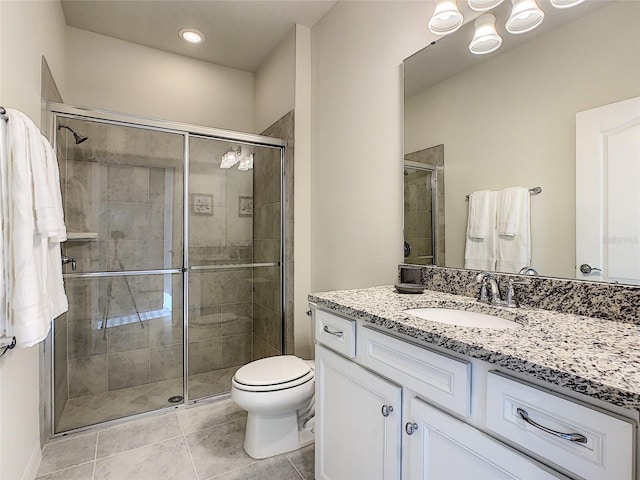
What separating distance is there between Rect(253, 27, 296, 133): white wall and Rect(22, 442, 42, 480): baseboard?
2.51 metres

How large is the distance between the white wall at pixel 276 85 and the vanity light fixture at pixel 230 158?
46cm

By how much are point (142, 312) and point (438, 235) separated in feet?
7.30

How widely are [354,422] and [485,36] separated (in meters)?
1.59

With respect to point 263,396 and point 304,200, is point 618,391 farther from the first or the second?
point 304,200

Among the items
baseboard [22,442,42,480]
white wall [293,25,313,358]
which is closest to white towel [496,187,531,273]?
white wall [293,25,313,358]

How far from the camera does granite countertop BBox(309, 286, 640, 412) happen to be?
0.59m

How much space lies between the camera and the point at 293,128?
8.31ft

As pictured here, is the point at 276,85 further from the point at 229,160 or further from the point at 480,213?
the point at 480,213

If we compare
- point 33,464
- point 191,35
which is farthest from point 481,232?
point 191,35

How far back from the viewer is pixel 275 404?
1665 millimetres

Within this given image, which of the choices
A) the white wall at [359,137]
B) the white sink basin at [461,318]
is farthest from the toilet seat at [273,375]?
the white sink basin at [461,318]

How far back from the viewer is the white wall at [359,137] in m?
1.77

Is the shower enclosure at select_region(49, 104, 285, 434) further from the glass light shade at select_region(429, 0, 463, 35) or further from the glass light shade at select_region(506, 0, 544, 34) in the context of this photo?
the glass light shade at select_region(506, 0, 544, 34)

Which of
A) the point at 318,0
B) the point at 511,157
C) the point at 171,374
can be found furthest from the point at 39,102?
the point at 511,157
